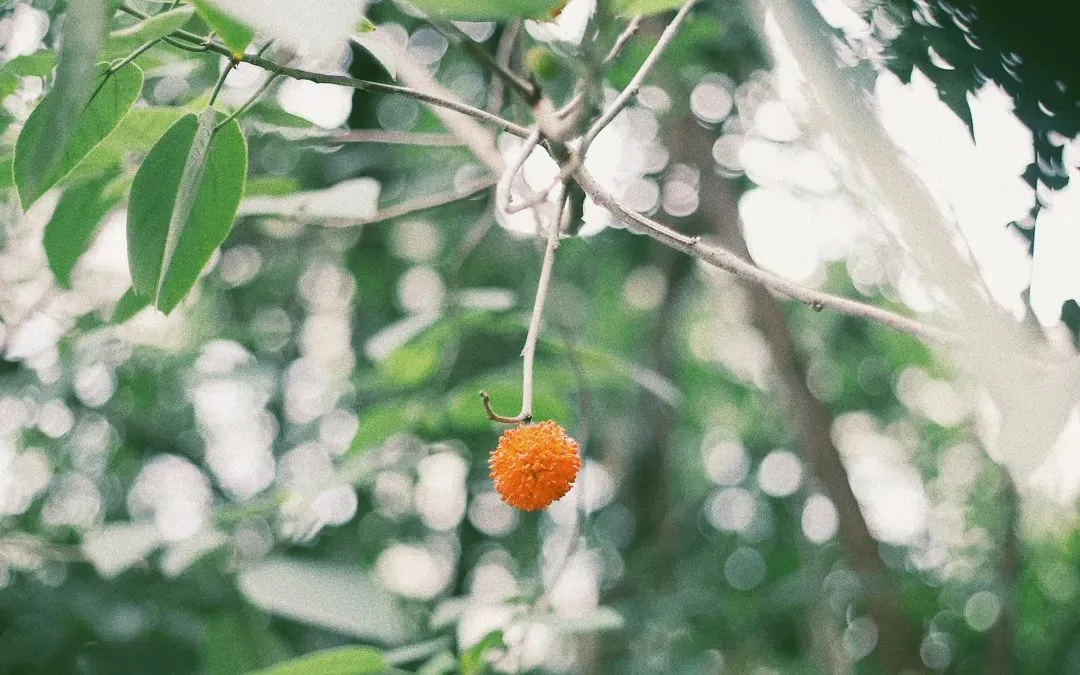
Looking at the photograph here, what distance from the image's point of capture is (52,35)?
1.32m

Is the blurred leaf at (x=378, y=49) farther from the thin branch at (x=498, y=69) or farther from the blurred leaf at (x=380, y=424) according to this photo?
the blurred leaf at (x=380, y=424)

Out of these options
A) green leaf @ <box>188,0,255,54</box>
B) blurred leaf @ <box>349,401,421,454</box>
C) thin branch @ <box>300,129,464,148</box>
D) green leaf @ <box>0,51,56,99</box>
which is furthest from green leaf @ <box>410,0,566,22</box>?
blurred leaf @ <box>349,401,421,454</box>

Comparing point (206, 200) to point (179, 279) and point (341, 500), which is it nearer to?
point (179, 279)

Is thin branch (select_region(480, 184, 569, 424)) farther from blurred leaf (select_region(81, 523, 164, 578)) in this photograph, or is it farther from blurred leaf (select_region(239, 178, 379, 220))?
blurred leaf (select_region(81, 523, 164, 578))

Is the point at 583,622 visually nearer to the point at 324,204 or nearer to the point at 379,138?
the point at 324,204

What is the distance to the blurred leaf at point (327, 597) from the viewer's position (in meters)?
1.01

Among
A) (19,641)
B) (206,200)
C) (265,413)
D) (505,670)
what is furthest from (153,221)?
(265,413)

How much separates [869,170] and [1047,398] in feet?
0.34

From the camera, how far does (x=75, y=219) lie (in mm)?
850

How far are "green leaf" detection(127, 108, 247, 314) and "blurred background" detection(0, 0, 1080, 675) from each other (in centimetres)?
7

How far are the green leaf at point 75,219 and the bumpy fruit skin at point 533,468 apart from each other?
459 millimetres

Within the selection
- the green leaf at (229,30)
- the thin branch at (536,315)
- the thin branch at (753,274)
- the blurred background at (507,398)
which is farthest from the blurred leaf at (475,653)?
the green leaf at (229,30)

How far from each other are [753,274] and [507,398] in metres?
0.69

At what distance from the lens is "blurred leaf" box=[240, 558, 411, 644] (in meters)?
1.01
